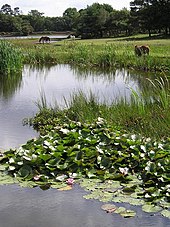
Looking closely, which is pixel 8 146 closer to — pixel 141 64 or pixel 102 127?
pixel 102 127

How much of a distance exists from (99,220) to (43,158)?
54.8 inches

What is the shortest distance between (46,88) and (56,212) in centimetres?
965

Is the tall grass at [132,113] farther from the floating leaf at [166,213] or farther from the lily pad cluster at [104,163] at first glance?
the floating leaf at [166,213]

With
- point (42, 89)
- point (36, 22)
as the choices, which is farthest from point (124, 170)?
point (36, 22)

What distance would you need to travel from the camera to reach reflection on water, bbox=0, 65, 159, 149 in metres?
8.76

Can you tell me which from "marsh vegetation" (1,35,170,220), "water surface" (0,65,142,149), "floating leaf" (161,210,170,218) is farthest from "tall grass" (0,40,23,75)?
"floating leaf" (161,210,170,218)

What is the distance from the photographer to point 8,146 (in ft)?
23.9

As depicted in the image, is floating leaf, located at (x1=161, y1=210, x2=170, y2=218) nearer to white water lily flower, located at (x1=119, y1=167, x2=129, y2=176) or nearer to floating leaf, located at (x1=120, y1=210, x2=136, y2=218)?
floating leaf, located at (x1=120, y1=210, x2=136, y2=218)

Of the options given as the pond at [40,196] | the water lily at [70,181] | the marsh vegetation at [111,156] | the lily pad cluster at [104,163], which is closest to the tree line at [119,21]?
the pond at [40,196]

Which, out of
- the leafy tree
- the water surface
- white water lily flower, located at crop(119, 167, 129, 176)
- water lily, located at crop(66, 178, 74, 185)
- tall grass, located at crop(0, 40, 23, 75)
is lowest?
water lily, located at crop(66, 178, 74, 185)

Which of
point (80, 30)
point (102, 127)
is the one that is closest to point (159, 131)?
point (102, 127)

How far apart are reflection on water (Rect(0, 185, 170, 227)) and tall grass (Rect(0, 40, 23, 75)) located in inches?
496

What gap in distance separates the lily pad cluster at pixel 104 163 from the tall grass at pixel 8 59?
37.7 ft

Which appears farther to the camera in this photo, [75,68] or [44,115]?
[75,68]
